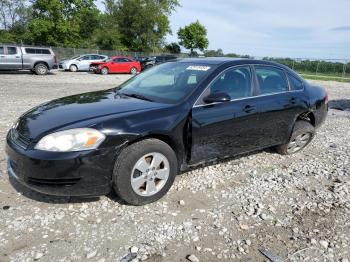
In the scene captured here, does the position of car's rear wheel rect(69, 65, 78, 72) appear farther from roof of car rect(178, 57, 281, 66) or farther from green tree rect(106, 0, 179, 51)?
green tree rect(106, 0, 179, 51)

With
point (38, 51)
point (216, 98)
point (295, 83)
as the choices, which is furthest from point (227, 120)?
point (38, 51)

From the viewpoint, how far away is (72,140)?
314 centimetres

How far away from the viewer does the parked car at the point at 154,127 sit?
3.15m

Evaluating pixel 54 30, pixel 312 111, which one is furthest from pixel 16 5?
pixel 312 111

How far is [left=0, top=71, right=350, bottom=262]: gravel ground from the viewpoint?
2916mm

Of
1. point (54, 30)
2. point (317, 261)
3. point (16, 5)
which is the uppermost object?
point (16, 5)

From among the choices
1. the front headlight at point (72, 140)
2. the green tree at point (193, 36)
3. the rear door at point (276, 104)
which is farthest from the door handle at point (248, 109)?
the green tree at point (193, 36)

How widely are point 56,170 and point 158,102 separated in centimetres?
141

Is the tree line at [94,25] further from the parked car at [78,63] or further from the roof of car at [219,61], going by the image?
the roof of car at [219,61]

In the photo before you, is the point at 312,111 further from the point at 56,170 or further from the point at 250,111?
the point at 56,170

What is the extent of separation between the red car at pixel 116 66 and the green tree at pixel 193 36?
37.7 m

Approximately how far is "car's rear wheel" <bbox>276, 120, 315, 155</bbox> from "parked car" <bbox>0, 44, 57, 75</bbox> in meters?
18.1

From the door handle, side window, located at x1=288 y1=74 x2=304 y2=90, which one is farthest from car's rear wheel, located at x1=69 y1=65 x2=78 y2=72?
the door handle

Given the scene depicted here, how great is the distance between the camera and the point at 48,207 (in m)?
3.49
